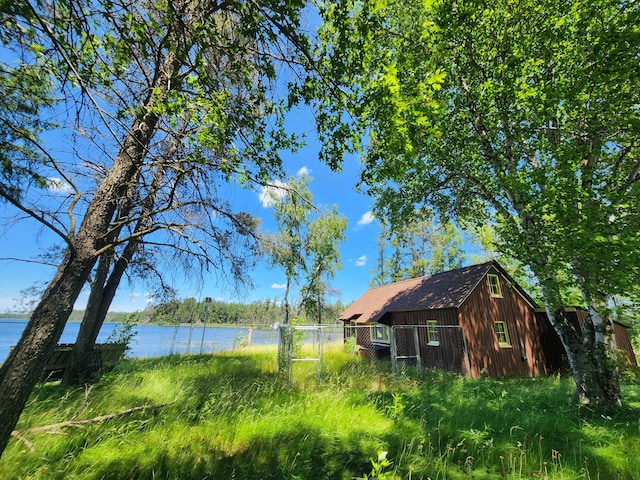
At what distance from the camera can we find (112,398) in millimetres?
5539

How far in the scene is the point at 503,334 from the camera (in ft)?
42.5

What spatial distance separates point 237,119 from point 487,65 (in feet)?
27.8

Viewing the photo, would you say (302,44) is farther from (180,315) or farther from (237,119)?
(180,315)

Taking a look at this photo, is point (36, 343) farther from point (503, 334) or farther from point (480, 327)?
point (503, 334)

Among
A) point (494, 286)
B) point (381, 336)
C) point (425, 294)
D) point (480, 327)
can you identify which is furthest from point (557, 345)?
point (381, 336)

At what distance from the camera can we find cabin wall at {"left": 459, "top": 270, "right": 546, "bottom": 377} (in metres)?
12.0

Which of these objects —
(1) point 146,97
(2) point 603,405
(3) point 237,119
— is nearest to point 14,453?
(1) point 146,97

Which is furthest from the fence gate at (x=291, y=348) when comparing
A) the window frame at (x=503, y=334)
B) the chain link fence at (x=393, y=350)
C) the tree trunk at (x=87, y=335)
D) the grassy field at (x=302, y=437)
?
the window frame at (x=503, y=334)

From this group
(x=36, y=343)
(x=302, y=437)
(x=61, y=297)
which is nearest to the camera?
(x=36, y=343)

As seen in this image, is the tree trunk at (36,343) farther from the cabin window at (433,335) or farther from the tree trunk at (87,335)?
the cabin window at (433,335)

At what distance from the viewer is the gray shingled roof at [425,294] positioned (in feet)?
42.7

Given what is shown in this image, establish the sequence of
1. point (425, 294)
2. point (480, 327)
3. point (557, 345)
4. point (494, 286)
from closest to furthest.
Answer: point (480, 327) → point (494, 286) → point (557, 345) → point (425, 294)

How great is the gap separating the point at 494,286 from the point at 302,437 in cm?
1311

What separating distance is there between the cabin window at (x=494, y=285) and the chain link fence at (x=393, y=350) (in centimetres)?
323
